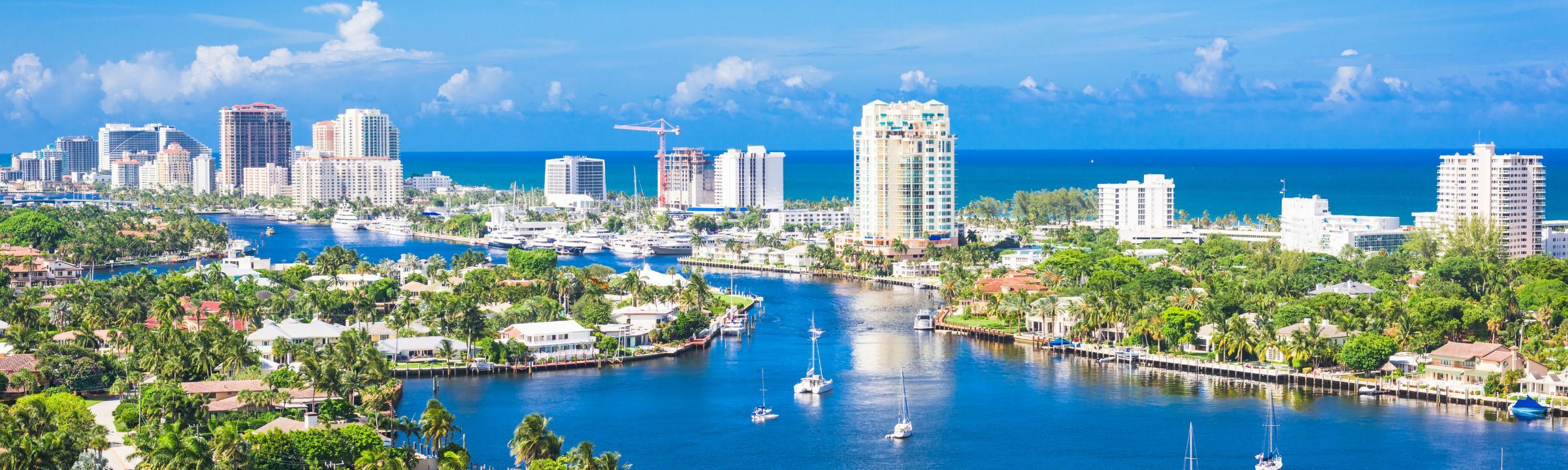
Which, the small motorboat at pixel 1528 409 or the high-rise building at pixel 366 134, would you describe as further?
the high-rise building at pixel 366 134

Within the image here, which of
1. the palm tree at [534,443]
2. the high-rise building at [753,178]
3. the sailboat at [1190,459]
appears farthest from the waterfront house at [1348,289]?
the high-rise building at [753,178]

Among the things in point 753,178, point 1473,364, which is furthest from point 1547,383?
point 753,178

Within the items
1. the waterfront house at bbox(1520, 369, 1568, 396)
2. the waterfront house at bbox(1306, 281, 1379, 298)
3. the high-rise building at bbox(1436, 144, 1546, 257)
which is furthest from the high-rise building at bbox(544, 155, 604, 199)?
the waterfront house at bbox(1520, 369, 1568, 396)

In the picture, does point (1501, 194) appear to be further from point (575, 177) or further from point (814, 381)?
point (575, 177)

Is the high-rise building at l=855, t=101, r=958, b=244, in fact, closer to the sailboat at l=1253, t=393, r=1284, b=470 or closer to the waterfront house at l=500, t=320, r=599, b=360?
the waterfront house at l=500, t=320, r=599, b=360

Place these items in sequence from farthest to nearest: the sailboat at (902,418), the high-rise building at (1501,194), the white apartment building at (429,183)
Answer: the white apartment building at (429,183), the high-rise building at (1501,194), the sailboat at (902,418)

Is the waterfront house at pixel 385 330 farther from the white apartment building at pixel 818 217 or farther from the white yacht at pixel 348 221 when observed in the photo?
the white yacht at pixel 348 221

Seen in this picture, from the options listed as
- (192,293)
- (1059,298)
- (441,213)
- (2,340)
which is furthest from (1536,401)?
(441,213)
